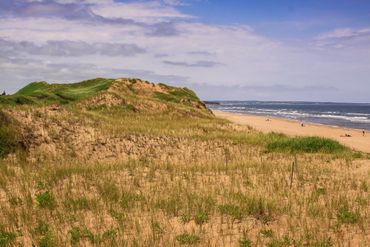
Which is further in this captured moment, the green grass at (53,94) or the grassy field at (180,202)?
the green grass at (53,94)

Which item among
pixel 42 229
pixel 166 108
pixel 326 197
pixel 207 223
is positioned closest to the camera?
pixel 42 229

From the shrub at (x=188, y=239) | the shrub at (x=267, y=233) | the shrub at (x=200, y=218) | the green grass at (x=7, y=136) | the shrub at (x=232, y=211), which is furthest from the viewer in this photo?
the green grass at (x=7, y=136)

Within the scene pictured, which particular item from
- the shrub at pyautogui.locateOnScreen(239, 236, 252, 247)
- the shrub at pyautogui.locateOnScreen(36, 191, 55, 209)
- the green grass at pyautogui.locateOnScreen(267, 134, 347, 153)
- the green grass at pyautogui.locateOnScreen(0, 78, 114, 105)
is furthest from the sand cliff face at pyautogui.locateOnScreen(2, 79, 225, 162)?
the shrub at pyautogui.locateOnScreen(239, 236, 252, 247)

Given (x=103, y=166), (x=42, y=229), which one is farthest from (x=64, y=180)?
(x=42, y=229)

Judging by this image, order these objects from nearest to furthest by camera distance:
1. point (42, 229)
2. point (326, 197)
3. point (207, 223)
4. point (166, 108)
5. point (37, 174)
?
point (42, 229), point (207, 223), point (326, 197), point (37, 174), point (166, 108)

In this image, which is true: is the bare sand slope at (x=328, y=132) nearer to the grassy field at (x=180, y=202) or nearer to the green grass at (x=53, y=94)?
the green grass at (x=53, y=94)

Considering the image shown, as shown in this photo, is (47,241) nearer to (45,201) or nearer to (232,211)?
(45,201)

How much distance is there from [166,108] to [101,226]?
3104cm

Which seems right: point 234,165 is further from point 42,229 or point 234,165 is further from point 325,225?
point 42,229

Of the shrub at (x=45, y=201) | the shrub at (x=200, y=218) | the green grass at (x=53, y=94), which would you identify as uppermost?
the green grass at (x=53, y=94)

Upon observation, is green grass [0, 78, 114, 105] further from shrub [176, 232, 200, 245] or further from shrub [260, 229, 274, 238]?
shrub [260, 229, 274, 238]

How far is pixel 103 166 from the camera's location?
14656 millimetres

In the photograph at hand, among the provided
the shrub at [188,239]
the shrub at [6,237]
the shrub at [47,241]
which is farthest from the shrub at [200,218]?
the shrub at [6,237]

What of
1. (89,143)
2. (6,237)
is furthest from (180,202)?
(89,143)
